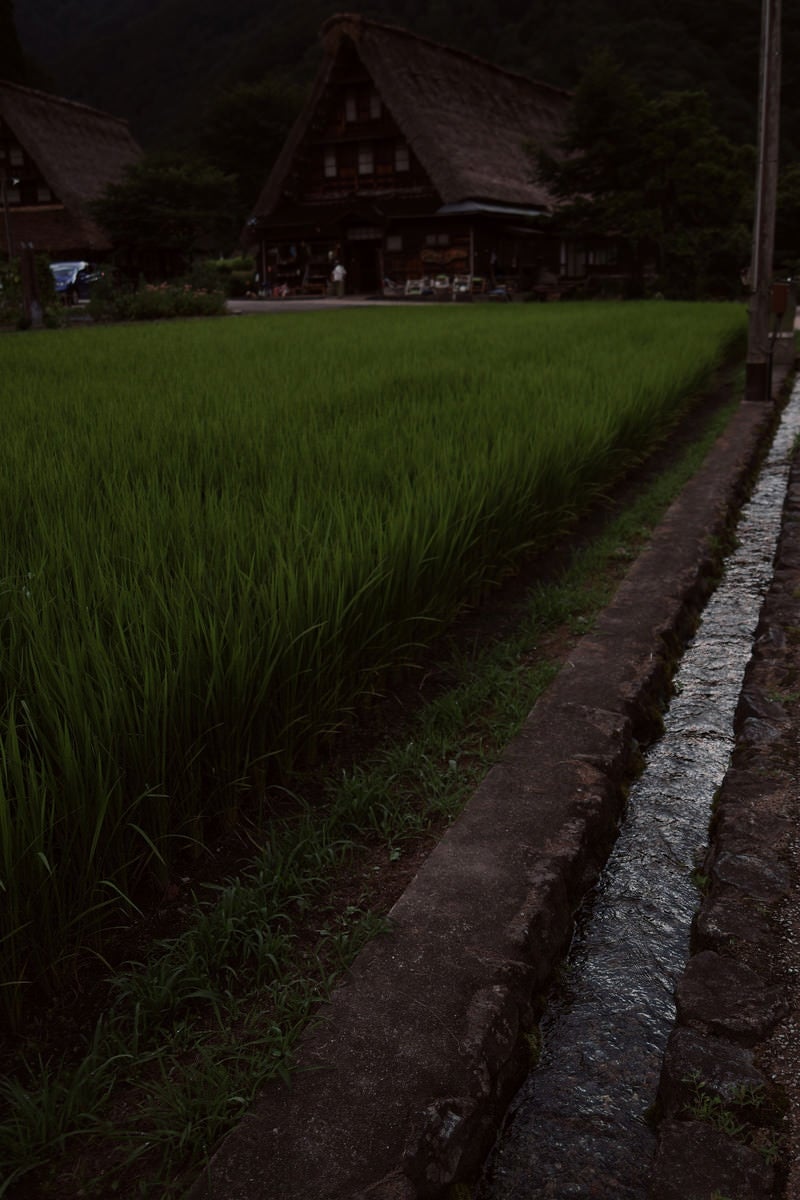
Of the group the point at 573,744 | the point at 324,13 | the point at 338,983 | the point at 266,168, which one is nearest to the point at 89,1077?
the point at 338,983

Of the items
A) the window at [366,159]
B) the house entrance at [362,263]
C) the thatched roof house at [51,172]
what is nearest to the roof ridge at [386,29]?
the window at [366,159]

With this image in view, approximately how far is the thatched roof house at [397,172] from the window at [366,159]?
3 centimetres

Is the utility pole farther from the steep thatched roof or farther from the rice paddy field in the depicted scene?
the steep thatched roof

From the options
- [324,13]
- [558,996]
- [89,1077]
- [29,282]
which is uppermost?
[324,13]

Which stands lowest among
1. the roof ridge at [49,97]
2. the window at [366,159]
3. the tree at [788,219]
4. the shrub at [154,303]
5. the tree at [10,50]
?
the shrub at [154,303]

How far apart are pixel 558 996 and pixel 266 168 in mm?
37927

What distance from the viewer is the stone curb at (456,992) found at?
102 cm

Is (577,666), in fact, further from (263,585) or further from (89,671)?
(89,671)

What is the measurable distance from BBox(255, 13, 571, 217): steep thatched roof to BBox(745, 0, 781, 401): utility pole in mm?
15040

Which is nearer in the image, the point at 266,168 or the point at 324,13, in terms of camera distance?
the point at 266,168

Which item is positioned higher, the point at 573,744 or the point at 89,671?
the point at 89,671

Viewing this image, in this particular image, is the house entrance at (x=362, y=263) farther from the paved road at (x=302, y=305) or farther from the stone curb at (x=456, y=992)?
the stone curb at (x=456, y=992)

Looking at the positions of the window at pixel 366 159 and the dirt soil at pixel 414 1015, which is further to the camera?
the window at pixel 366 159

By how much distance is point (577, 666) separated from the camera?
2.38 metres
